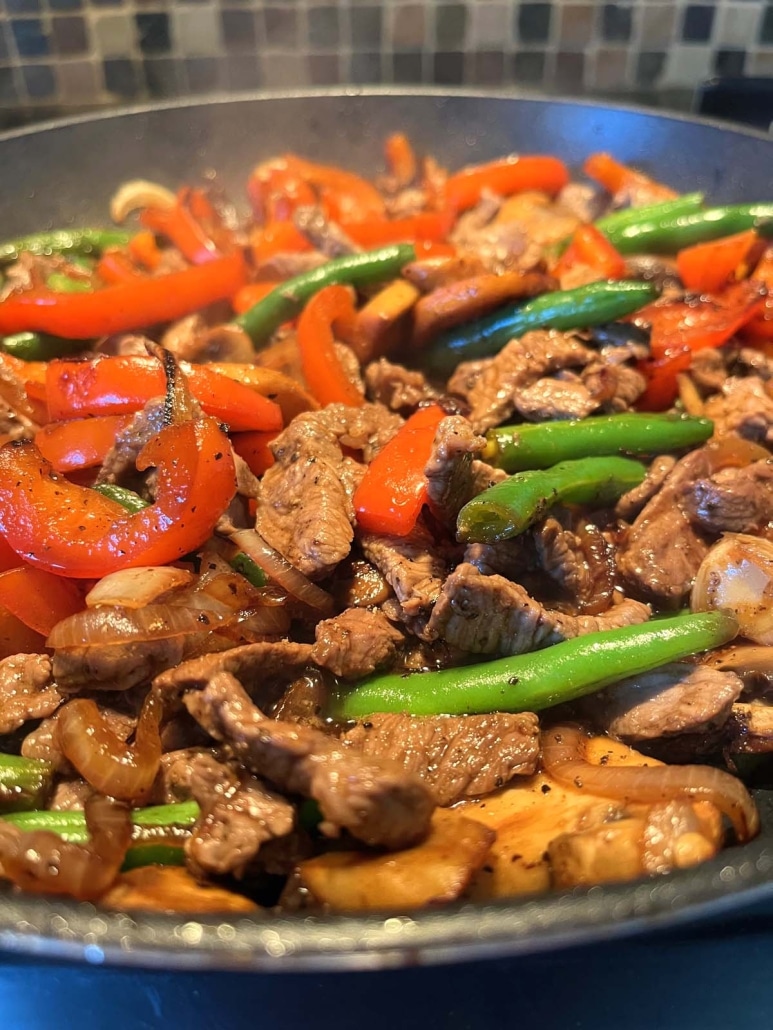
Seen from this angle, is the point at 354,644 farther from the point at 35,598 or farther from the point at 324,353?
the point at 324,353

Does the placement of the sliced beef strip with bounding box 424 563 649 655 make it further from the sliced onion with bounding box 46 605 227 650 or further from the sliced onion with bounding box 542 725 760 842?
the sliced onion with bounding box 46 605 227 650

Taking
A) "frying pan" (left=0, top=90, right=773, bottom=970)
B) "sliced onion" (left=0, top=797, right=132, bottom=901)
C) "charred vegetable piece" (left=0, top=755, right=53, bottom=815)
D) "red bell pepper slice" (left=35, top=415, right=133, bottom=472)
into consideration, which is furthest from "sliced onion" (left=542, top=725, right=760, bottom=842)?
"frying pan" (left=0, top=90, right=773, bottom=970)

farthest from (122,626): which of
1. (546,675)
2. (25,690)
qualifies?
(546,675)

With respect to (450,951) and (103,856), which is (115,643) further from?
(450,951)

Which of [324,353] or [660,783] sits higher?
[324,353]

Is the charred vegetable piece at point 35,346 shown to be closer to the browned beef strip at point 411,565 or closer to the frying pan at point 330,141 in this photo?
the frying pan at point 330,141

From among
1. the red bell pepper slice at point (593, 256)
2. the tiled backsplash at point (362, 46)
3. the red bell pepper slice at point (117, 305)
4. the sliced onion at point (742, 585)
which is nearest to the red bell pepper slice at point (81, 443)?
the red bell pepper slice at point (117, 305)
